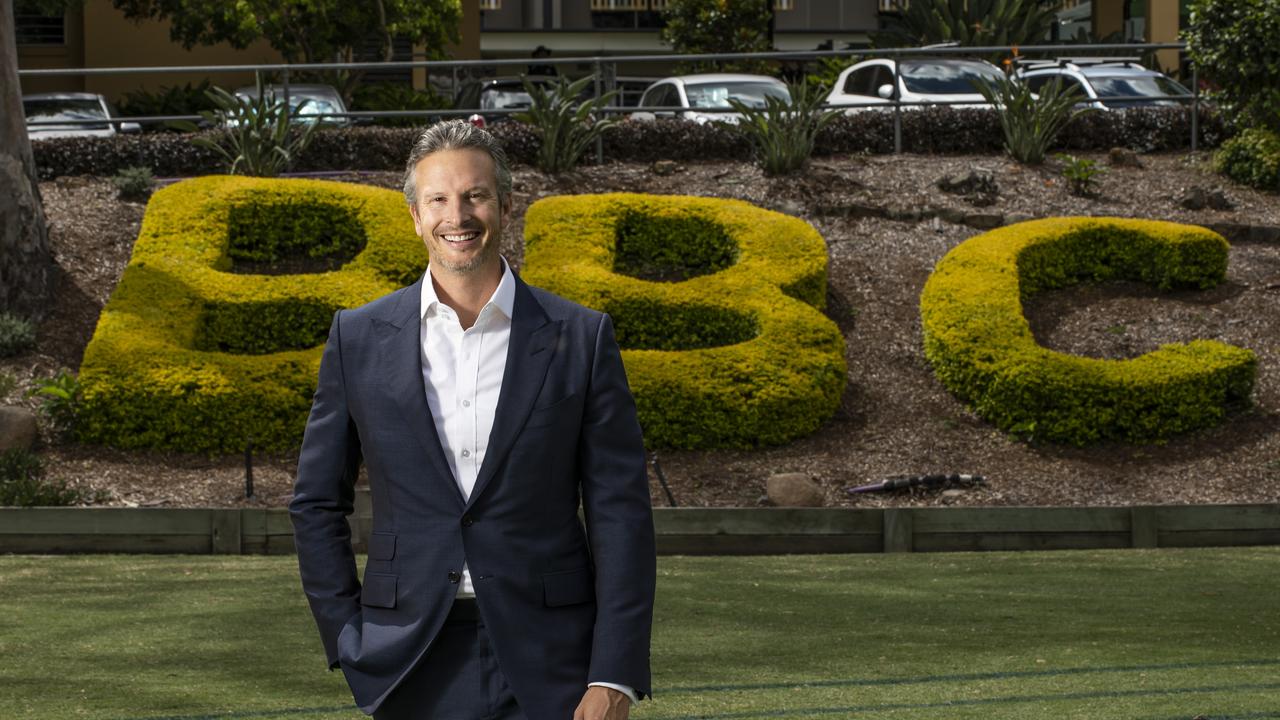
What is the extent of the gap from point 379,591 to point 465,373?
19.3 inches

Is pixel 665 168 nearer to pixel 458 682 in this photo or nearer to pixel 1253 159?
pixel 1253 159

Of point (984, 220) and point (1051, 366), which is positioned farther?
point (984, 220)

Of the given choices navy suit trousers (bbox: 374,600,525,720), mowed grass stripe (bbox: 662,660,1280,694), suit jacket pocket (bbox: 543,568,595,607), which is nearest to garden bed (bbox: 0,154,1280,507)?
mowed grass stripe (bbox: 662,660,1280,694)

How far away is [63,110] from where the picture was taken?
2189cm

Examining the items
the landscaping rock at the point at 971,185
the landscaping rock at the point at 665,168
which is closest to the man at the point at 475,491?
the landscaping rock at the point at 971,185

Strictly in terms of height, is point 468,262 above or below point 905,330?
above

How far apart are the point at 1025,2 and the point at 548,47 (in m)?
14.3

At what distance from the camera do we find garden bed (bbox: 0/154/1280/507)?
11805mm

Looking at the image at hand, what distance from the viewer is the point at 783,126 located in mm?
17328

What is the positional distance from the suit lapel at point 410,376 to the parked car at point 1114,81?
1744cm

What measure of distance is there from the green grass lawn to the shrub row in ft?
27.7

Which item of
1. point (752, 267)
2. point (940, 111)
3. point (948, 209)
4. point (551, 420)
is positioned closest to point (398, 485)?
point (551, 420)

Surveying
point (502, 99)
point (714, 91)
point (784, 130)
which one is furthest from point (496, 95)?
point (784, 130)

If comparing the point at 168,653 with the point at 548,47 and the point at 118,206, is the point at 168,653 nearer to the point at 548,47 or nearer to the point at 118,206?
the point at 118,206
